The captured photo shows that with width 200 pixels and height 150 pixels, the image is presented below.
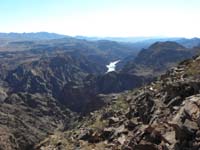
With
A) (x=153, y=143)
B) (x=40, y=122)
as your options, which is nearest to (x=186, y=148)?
(x=153, y=143)

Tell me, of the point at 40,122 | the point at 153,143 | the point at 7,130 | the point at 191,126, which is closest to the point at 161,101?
the point at 153,143

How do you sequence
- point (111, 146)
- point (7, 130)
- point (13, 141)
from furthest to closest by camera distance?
point (7, 130) < point (13, 141) < point (111, 146)

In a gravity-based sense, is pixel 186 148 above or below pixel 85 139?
above

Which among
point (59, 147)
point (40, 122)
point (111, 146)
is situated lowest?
point (40, 122)

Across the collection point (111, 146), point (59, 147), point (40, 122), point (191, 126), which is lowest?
point (40, 122)

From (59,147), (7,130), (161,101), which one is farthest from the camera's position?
(7,130)

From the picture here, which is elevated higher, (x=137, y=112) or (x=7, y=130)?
(x=137, y=112)

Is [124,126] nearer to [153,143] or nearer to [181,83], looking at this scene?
[181,83]

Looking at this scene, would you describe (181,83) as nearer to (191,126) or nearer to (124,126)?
(124,126)

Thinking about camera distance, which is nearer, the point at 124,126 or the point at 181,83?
the point at 181,83
